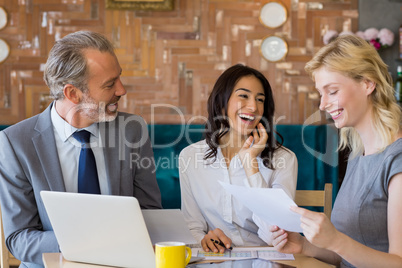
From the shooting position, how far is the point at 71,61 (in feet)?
6.18

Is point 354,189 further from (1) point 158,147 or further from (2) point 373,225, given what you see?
(1) point 158,147

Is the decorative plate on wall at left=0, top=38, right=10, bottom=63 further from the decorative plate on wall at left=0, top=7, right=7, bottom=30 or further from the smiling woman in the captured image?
the smiling woman

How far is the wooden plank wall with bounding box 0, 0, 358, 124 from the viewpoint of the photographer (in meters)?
4.27

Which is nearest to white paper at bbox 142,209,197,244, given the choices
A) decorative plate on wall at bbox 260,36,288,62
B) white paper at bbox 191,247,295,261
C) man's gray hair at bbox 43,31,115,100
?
white paper at bbox 191,247,295,261

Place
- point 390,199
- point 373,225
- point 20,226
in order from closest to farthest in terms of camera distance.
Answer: point 390,199 → point 373,225 → point 20,226

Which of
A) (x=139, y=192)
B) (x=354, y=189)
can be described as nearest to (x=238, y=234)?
(x=139, y=192)

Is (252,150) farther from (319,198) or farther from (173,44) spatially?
(173,44)

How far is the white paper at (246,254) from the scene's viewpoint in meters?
1.56

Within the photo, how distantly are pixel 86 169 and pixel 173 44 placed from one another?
2.61m

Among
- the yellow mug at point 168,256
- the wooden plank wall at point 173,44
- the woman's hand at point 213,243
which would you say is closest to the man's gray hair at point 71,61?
the woman's hand at point 213,243

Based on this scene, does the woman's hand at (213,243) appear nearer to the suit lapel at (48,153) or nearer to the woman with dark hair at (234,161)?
the woman with dark hair at (234,161)

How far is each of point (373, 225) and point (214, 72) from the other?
9.42 ft

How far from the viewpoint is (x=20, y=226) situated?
1.75 m

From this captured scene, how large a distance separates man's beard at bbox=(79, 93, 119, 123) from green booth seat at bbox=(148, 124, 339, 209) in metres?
1.88
